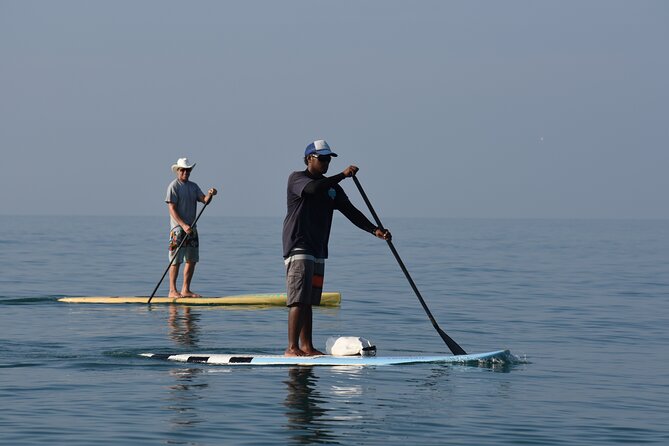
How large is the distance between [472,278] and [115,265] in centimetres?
1055

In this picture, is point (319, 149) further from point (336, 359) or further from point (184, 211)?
point (184, 211)

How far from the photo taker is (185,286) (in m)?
18.0

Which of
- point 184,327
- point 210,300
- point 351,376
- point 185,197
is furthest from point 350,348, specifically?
point 185,197

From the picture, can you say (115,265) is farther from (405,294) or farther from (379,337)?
(379,337)

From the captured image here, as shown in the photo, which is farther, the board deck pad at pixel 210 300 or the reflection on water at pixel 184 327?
the board deck pad at pixel 210 300

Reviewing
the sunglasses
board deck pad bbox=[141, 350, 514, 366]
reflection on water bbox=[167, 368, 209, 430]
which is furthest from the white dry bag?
the sunglasses

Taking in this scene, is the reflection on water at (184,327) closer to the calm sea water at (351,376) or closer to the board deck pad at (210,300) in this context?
the calm sea water at (351,376)

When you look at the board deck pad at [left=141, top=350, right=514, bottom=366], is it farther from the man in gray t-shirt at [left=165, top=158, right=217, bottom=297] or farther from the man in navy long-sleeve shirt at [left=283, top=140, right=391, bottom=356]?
the man in gray t-shirt at [left=165, top=158, right=217, bottom=297]

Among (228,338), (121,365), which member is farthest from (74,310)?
(121,365)

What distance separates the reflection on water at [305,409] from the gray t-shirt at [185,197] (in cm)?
668

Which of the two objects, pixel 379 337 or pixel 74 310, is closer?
pixel 379 337

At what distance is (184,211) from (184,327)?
9.46 feet

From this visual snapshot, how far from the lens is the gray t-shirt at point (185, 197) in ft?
57.4

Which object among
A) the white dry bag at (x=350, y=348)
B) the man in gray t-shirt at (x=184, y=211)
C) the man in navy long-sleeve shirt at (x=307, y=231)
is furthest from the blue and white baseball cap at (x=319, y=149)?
the man in gray t-shirt at (x=184, y=211)
